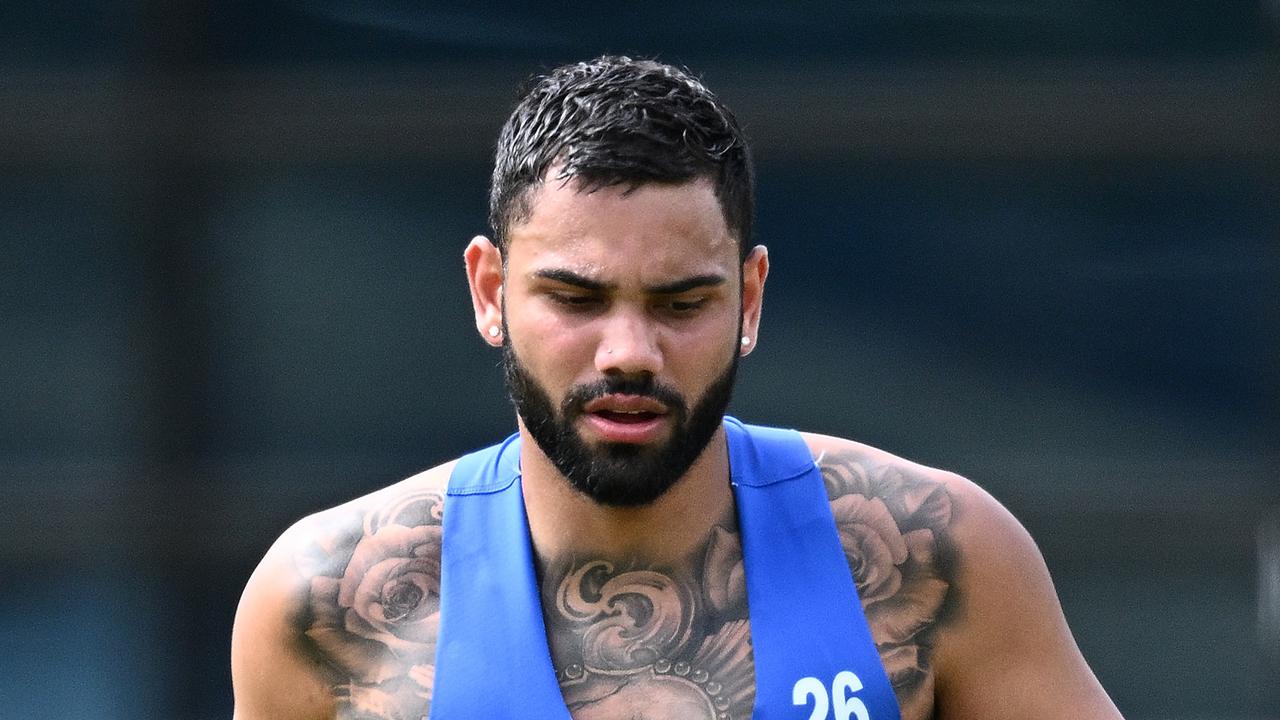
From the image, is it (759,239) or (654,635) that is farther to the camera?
(759,239)

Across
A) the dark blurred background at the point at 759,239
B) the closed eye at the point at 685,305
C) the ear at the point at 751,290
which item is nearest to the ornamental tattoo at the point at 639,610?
the ear at the point at 751,290

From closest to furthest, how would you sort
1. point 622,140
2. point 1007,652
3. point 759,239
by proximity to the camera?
point 622,140
point 1007,652
point 759,239

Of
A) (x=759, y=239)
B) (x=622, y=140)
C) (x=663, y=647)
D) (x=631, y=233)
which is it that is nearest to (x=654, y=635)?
(x=663, y=647)

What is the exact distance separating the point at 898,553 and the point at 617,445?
0.51 m

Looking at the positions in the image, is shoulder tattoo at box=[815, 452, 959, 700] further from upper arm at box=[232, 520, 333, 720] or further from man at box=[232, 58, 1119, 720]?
upper arm at box=[232, 520, 333, 720]

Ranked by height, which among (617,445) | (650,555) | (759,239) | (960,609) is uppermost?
(759,239)

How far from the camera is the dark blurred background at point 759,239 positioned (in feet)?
18.3

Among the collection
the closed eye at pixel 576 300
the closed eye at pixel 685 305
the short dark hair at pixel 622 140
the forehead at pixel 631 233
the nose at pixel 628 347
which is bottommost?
the nose at pixel 628 347

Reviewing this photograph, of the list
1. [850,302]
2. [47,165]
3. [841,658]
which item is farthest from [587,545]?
[47,165]

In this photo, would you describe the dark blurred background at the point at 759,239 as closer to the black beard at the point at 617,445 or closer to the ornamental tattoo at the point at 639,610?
the ornamental tattoo at the point at 639,610

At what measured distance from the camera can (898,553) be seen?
3.16 m

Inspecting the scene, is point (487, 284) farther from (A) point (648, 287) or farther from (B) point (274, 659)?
(B) point (274, 659)

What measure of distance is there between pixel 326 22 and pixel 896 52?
1.58 meters

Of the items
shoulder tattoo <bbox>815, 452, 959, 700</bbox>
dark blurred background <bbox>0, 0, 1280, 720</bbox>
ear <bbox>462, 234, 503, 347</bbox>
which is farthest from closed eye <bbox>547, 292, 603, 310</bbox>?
dark blurred background <bbox>0, 0, 1280, 720</bbox>
